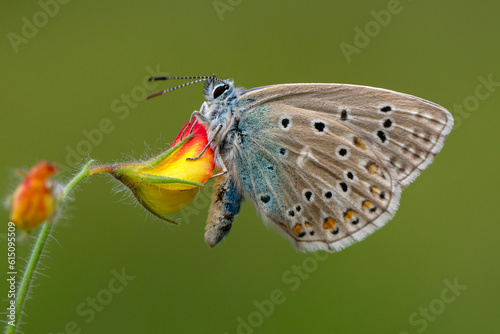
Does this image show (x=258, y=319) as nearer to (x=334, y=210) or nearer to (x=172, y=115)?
(x=334, y=210)

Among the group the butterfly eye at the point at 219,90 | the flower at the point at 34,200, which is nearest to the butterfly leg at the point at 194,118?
the butterfly eye at the point at 219,90

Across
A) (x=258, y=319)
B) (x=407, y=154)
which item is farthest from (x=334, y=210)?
(x=258, y=319)

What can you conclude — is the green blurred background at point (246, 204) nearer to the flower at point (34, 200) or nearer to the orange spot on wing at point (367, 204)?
the orange spot on wing at point (367, 204)

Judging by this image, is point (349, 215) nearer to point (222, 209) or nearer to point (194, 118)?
point (222, 209)

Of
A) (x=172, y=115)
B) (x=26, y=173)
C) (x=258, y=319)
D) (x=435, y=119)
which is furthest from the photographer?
(x=172, y=115)

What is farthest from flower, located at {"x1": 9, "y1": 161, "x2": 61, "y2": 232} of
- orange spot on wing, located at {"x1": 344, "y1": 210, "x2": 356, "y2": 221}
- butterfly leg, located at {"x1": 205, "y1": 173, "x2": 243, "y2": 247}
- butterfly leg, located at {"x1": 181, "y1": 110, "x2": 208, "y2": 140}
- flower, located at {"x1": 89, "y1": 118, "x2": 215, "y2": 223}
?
orange spot on wing, located at {"x1": 344, "y1": 210, "x2": 356, "y2": 221}

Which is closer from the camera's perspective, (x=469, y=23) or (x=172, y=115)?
(x=172, y=115)
